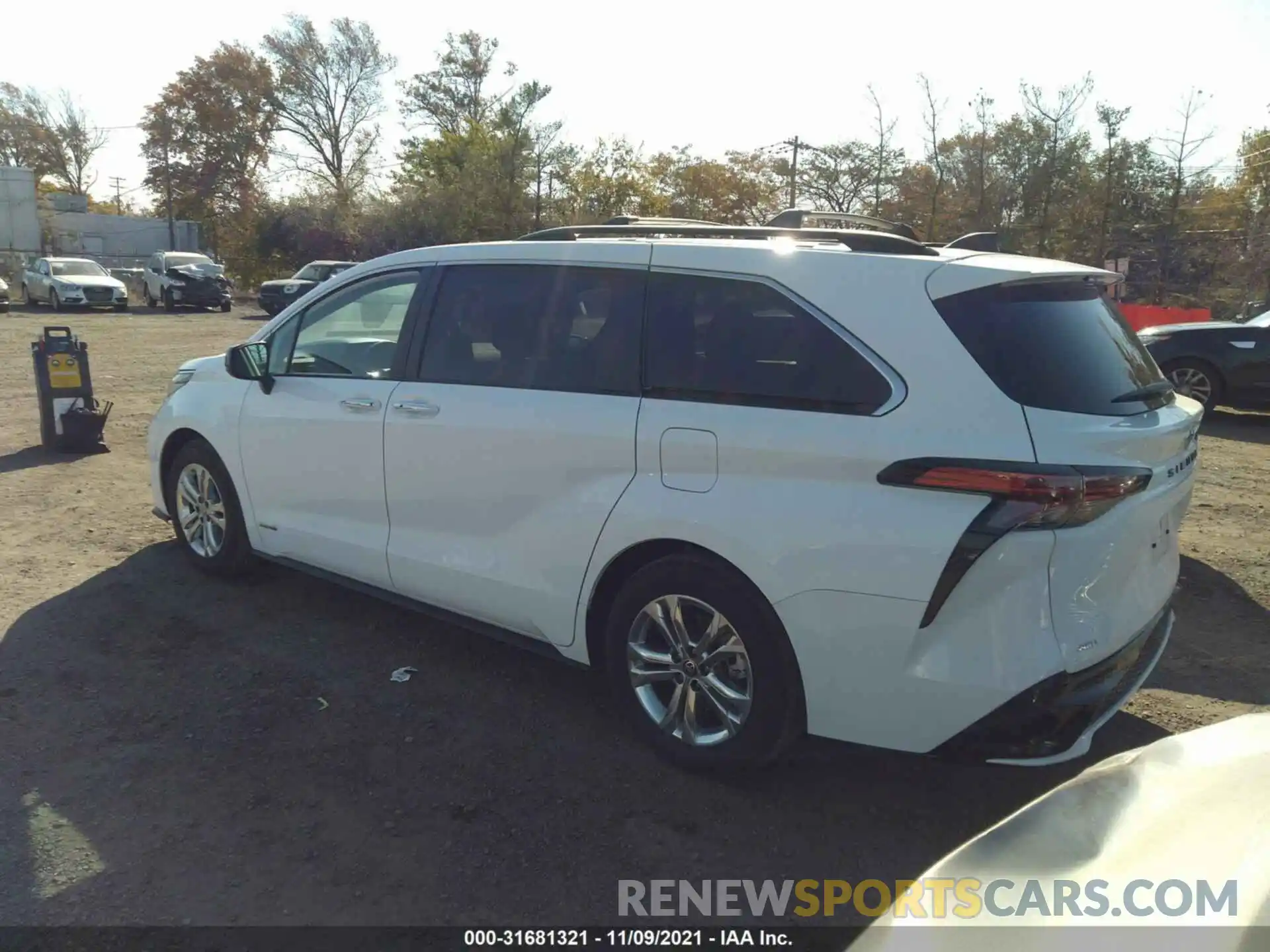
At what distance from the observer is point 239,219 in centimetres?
5712

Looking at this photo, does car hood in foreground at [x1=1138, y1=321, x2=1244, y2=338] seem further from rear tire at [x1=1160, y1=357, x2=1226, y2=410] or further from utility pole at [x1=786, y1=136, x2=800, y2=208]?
utility pole at [x1=786, y1=136, x2=800, y2=208]

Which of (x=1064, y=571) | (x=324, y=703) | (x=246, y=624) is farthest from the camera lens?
(x=246, y=624)

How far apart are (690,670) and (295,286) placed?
2650 cm

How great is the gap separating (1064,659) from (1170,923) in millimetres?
1380

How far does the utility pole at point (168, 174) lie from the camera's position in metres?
58.7

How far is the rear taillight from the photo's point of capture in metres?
2.73

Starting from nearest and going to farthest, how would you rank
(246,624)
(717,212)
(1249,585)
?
1. (246,624)
2. (1249,585)
3. (717,212)

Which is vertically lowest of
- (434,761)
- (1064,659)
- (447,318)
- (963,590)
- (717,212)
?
(434,761)

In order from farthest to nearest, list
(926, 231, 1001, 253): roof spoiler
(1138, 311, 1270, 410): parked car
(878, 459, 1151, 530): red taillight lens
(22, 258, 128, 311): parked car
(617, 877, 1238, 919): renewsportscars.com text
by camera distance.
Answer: (22, 258, 128, 311): parked car
(1138, 311, 1270, 410): parked car
(926, 231, 1001, 253): roof spoiler
(878, 459, 1151, 530): red taillight lens
(617, 877, 1238, 919): renewsportscars.com text

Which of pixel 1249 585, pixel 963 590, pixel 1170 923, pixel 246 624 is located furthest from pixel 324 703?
pixel 1249 585

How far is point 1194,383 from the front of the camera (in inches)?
432

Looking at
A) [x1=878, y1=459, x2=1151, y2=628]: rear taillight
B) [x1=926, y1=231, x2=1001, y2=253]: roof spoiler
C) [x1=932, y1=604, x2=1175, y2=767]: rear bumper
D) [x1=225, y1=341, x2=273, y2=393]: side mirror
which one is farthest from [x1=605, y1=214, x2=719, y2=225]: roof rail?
[x1=932, y1=604, x2=1175, y2=767]: rear bumper

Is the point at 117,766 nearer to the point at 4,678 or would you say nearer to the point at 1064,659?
the point at 4,678

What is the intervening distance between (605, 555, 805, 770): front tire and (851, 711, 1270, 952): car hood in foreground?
44.7 inches
